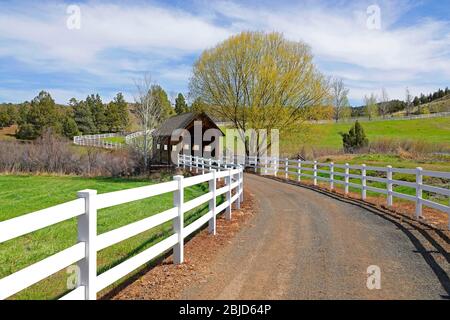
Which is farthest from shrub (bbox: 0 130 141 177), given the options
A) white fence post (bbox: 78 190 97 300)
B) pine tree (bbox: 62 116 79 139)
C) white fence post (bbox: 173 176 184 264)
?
pine tree (bbox: 62 116 79 139)

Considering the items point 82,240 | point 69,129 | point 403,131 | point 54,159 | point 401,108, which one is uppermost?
point 401,108

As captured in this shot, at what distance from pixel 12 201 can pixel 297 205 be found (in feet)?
38.8

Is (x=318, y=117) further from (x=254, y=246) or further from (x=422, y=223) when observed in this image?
(x=254, y=246)

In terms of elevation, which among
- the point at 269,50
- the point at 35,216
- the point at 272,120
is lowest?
the point at 35,216

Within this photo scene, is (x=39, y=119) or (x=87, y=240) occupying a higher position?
(x=39, y=119)

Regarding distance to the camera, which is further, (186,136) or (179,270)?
(186,136)

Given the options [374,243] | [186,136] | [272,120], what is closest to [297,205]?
[374,243]

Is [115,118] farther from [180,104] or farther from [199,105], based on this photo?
[199,105]

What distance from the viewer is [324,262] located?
595 centimetres

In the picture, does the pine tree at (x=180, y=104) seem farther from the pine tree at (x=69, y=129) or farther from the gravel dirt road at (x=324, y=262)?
the gravel dirt road at (x=324, y=262)

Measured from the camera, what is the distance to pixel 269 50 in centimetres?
3425

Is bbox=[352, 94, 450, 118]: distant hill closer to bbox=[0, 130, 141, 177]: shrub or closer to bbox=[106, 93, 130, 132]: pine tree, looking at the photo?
bbox=[106, 93, 130, 132]: pine tree

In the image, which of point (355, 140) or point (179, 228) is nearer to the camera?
point (179, 228)

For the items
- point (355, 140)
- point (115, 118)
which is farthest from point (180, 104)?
point (355, 140)
